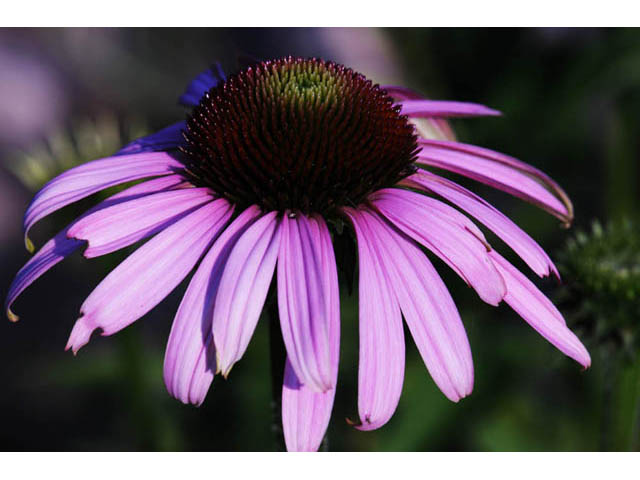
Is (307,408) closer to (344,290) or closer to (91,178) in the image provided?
(91,178)

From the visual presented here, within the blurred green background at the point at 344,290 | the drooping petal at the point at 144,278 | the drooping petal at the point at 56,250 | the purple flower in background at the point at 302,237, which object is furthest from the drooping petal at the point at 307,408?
the blurred green background at the point at 344,290

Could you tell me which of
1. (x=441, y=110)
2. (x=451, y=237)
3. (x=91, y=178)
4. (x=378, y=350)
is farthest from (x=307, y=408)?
(x=441, y=110)

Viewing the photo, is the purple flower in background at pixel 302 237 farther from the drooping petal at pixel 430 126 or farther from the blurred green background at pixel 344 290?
the blurred green background at pixel 344 290

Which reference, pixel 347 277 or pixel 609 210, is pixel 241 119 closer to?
pixel 347 277

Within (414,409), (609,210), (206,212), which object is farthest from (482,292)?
(609,210)
